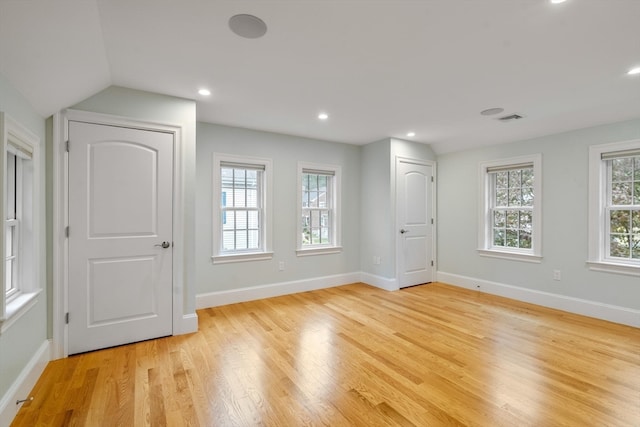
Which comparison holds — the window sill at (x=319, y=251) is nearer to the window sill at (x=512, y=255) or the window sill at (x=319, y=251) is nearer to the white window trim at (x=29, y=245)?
the window sill at (x=512, y=255)

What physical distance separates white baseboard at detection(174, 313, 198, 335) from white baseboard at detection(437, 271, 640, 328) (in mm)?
4020

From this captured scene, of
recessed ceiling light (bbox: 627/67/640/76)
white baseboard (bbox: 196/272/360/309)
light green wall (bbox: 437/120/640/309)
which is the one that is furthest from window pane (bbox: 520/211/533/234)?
white baseboard (bbox: 196/272/360/309)

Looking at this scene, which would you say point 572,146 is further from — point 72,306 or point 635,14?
point 72,306

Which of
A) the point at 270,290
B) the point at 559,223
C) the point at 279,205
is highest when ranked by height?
the point at 279,205

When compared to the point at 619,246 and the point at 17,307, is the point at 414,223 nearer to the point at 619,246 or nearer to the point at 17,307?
the point at 619,246

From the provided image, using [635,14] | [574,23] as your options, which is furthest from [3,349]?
[635,14]

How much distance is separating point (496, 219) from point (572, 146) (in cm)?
137

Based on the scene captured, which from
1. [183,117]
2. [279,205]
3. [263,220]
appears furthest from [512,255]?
[183,117]

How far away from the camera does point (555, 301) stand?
12.8 ft

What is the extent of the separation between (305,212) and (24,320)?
3.35 metres

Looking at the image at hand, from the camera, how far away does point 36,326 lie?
7.46ft

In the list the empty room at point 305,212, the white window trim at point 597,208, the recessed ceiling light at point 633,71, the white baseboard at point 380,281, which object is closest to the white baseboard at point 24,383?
the empty room at point 305,212

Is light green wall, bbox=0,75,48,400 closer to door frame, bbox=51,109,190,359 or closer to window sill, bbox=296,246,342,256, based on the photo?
door frame, bbox=51,109,190,359

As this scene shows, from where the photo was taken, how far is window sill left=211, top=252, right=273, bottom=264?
3.95 m
